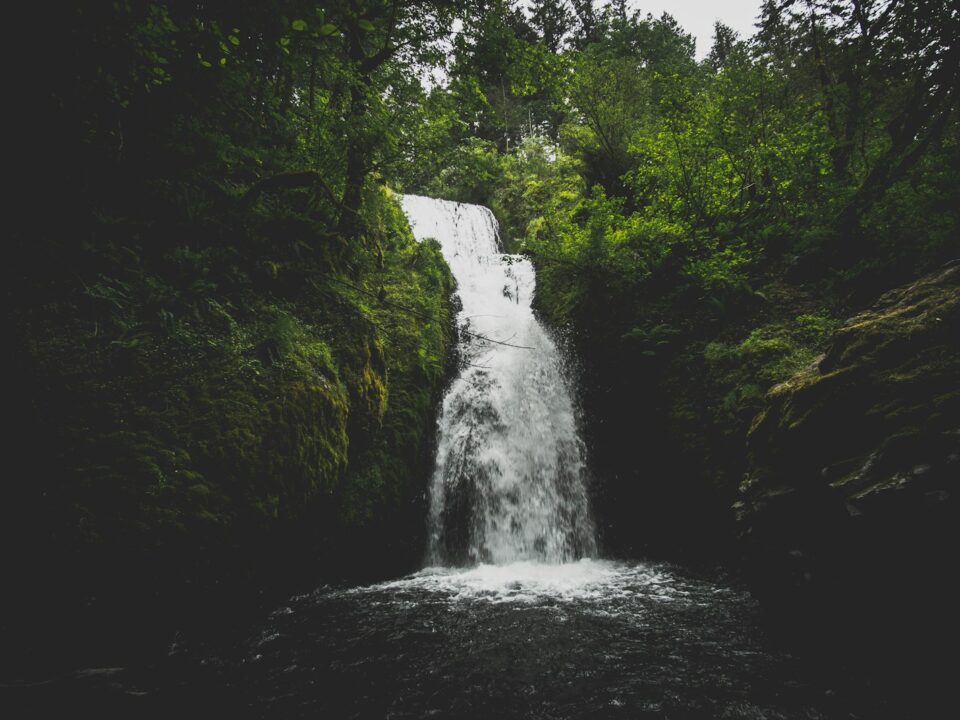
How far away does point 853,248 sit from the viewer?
667cm

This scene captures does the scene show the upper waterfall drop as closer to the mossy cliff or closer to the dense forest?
the dense forest

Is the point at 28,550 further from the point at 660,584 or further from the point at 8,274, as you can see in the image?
the point at 660,584

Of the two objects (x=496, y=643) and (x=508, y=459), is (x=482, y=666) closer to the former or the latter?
(x=496, y=643)

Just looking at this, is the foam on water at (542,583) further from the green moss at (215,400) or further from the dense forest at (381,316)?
the green moss at (215,400)

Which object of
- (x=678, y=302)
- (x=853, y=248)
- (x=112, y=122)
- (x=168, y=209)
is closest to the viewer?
(x=112, y=122)

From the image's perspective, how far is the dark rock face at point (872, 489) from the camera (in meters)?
2.79

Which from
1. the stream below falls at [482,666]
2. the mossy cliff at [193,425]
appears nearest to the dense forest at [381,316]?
the mossy cliff at [193,425]

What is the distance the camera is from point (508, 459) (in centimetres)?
771

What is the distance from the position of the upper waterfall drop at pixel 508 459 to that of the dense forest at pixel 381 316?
1.62 ft

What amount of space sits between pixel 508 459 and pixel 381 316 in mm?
3798

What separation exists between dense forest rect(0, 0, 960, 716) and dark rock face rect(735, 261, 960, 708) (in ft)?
0.08

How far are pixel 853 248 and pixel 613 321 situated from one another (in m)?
4.15

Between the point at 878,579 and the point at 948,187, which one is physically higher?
the point at 948,187

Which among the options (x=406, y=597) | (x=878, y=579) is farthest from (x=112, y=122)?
(x=878, y=579)
